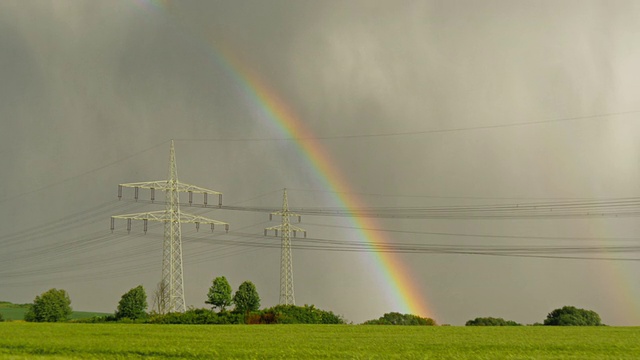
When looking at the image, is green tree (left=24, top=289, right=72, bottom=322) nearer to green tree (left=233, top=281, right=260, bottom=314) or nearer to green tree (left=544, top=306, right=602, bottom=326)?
green tree (left=233, top=281, right=260, bottom=314)

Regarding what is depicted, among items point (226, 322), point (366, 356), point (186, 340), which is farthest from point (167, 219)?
point (366, 356)

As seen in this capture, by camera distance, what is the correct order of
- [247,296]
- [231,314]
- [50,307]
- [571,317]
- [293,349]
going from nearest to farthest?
1. [293,349]
2. [231,314]
3. [571,317]
4. [247,296]
5. [50,307]

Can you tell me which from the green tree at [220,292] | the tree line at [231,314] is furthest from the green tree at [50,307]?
the green tree at [220,292]

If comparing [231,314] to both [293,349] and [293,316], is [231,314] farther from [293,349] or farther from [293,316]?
[293,349]

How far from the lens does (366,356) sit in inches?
1665

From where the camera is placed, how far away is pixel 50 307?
7495 inches

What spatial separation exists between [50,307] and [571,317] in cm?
13569

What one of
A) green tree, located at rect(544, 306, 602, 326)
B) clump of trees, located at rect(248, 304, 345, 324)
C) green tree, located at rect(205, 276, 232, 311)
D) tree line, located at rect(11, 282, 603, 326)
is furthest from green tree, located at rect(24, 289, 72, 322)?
green tree, located at rect(544, 306, 602, 326)

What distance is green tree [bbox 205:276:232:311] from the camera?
166125 mm

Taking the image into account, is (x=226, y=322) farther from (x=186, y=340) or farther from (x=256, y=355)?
(x=256, y=355)

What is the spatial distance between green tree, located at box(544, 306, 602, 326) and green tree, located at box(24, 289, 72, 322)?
416 ft

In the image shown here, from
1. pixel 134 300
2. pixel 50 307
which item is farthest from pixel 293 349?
pixel 50 307

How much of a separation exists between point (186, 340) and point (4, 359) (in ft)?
82.3

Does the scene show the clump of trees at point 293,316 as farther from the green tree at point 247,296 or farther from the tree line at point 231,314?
the green tree at point 247,296
